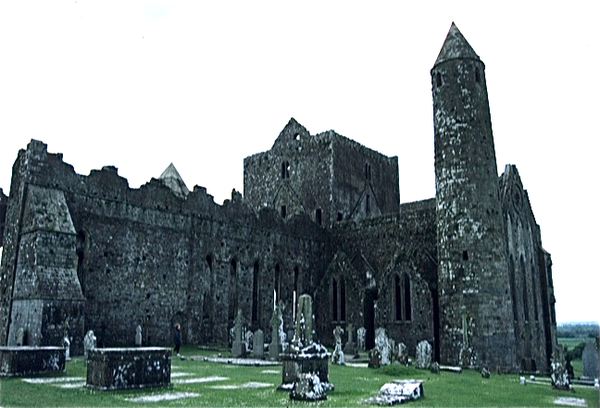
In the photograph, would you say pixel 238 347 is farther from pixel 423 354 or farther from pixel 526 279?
pixel 526 279

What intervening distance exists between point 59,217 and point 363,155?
23.3 meters

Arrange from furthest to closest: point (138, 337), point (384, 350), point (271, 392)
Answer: point (138, 337) → point (384, 350) → point (271, 392)

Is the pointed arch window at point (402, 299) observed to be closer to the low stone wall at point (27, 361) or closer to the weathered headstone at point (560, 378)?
the weathered headstone at point (560, 378)

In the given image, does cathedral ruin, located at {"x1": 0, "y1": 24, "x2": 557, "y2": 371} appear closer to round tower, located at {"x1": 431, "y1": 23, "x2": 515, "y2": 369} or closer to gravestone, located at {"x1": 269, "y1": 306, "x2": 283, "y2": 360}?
round tower, located at {"x1": 431, "y1": 23, "x2": 515, "y2": 369}

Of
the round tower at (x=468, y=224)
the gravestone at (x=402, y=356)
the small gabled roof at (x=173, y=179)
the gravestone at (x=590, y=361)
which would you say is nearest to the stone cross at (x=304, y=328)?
the gravestone at (x=402, y=356)

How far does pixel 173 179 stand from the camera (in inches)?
1633

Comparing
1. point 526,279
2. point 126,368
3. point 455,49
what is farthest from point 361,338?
point 126,368

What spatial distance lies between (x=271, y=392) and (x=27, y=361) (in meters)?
6.39

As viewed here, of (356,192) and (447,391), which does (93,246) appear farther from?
(356,192)

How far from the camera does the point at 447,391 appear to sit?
12742 millimetres

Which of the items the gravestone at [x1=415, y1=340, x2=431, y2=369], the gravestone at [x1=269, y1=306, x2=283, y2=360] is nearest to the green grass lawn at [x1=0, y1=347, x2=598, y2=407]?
the gravestone at [x1=415, y1=340, x2=431, y2=369]

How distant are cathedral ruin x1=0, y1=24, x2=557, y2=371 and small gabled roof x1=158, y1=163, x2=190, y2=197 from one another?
35.5ft

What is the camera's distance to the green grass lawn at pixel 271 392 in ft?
31.7

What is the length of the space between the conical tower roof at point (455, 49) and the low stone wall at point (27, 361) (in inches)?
857
